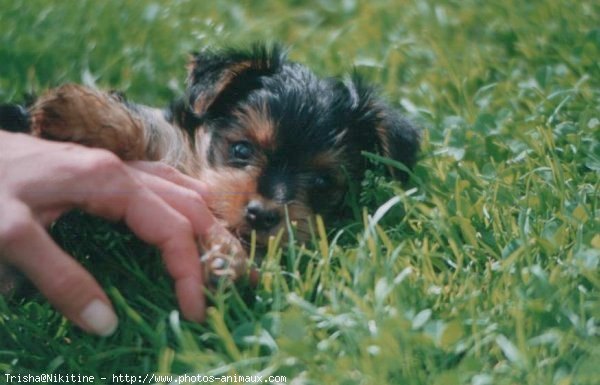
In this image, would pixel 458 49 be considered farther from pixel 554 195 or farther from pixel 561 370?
pixel 561 370

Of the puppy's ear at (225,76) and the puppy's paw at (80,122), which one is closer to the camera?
the puppy's paw at (80,122)

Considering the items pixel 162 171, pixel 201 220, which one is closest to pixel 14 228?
pixel 201 220

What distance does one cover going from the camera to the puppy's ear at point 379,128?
12.3ft

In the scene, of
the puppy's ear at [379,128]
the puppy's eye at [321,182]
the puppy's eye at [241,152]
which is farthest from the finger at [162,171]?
the puppy's ear at [379,128]

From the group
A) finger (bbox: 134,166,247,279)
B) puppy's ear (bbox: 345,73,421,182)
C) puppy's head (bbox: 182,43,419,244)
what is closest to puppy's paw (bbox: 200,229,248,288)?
finger (bbox: 134,166,247,279)

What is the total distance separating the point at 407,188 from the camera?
146 inches

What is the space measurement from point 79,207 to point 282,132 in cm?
104

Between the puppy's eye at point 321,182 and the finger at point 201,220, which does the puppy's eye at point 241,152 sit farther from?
the finger at point 201,220

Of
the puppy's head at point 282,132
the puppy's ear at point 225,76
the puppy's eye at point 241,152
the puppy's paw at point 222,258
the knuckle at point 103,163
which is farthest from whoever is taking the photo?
the puppy's ear at point 225,76

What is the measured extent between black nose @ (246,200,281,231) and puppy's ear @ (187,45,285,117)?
2.32 feet

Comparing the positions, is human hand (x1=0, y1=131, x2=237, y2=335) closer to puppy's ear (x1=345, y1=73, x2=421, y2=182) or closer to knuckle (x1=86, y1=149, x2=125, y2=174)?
knuckle (x1=86, y1=149, x2=125, y2=174)

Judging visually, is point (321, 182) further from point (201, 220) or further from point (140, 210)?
point (140, 210)

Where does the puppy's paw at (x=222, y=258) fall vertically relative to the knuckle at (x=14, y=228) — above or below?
below

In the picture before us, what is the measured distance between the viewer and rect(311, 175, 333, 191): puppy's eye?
12.2 feet
